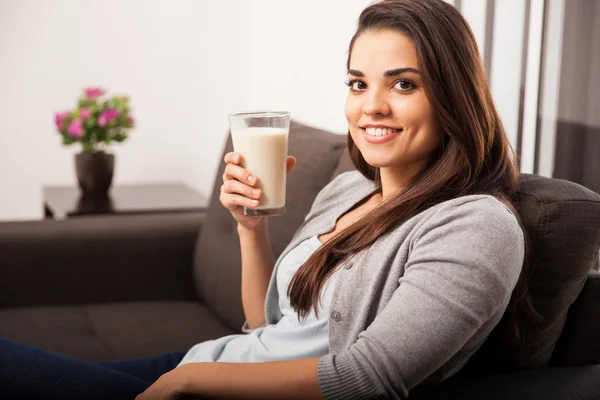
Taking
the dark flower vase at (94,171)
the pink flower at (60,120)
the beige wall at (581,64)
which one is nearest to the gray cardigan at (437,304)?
the beige wall at (581,64)

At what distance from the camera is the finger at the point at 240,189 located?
1.31m

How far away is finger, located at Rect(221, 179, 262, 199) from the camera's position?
131 centimetres

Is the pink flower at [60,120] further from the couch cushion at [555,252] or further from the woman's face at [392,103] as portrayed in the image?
the couch cushion at [555,252]

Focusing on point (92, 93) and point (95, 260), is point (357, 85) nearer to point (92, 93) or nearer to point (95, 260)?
point (95, 260)

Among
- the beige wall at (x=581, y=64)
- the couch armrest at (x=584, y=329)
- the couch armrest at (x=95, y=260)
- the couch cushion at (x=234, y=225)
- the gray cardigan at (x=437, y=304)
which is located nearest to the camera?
the gray cardigan at (x=437, y=304)

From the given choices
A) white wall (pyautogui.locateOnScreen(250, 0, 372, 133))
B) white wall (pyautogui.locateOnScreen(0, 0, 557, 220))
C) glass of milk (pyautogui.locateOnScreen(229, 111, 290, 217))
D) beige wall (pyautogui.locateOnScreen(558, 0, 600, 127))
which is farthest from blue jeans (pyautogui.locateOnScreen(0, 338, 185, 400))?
white wall (pyautogui.locateOnScreen(0, 0, 557, 220))

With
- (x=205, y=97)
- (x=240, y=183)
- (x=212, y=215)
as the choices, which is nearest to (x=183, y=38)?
(x=205, y=97)

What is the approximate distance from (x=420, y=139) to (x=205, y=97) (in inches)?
105

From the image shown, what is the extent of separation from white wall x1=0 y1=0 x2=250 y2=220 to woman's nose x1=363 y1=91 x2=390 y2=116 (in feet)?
8.62

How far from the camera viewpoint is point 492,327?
3.66 feet

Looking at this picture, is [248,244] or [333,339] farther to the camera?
[248,244]

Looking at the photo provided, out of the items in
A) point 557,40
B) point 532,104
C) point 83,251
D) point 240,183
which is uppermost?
point 557,40

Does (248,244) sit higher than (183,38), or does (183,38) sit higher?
(183,38)

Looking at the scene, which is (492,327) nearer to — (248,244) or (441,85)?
(441,85)
